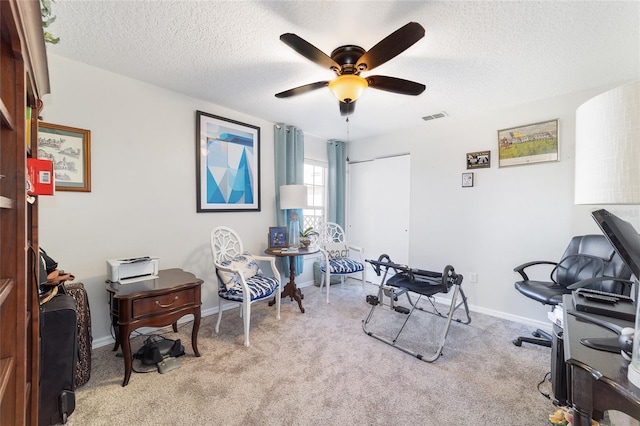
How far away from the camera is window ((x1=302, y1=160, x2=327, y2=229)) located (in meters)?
4.18

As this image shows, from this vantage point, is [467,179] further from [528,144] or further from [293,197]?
[293,197]

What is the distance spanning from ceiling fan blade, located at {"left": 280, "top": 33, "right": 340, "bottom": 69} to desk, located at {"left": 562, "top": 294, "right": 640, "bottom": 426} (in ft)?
5.73

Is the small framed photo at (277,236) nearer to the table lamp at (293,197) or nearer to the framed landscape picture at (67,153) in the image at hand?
the table lamp at (293,197)

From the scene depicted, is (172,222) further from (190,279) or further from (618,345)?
Answer: (618,345)

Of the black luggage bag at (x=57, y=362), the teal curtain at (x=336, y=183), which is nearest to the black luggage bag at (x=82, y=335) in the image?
the black luggage bag at (x=57, y=362)

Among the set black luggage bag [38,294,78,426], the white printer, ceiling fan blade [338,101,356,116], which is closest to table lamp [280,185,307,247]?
ceiling fan blade [338,101,356,116]

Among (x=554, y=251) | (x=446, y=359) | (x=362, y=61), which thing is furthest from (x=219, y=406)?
(x=554, y=251)

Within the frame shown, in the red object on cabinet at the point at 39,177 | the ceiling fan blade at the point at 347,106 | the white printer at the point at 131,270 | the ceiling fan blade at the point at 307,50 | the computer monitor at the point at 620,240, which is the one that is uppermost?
the ceiling fan blade at the point at 307,50

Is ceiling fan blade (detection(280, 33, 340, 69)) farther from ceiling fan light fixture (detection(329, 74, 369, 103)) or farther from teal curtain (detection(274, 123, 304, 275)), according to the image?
teal curtain (detection(274, 123, 304, 275))

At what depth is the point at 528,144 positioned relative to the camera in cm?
281

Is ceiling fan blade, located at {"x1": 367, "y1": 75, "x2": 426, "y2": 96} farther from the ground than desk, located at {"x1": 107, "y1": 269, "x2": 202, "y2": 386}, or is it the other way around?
ceiling fan blade, located at {"x1": 367, "y1": 75, "x2": 426, "y2": 96}

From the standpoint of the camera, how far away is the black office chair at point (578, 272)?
2137 mm

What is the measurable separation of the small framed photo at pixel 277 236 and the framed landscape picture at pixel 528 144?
8.73ft

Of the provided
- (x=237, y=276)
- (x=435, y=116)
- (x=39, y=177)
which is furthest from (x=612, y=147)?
(x=435, y=116)
